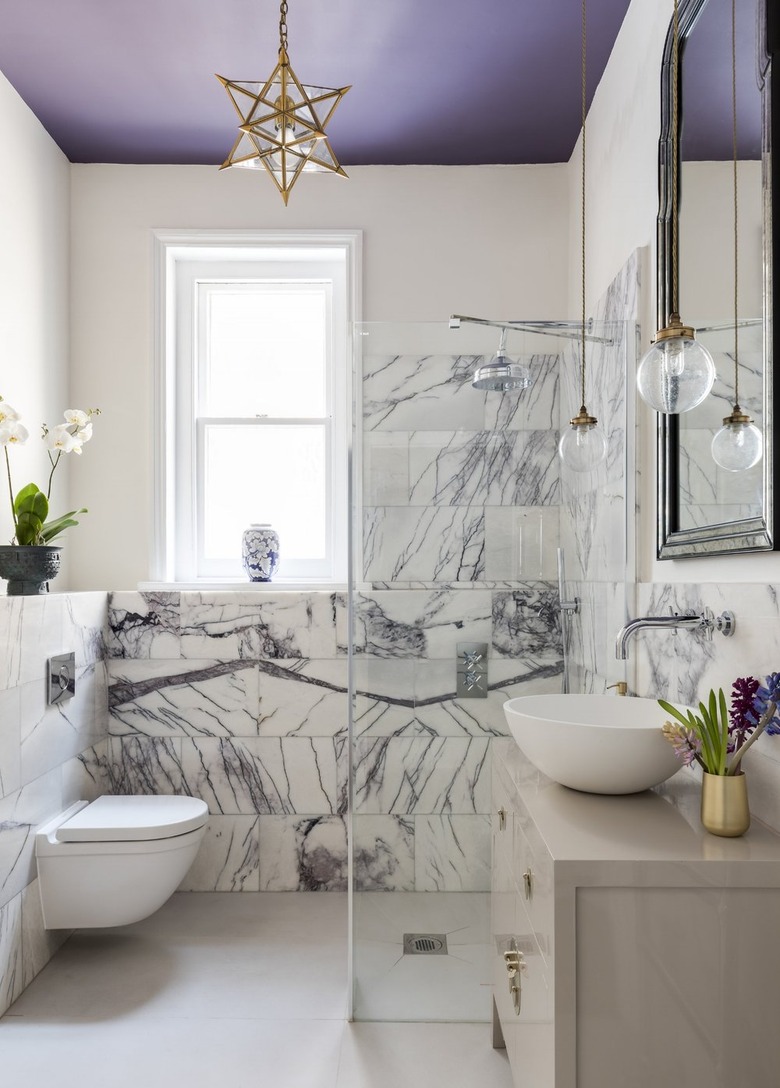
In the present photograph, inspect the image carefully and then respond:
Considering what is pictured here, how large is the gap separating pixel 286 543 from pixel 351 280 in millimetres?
1061

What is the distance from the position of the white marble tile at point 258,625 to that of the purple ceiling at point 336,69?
1679 millimetres

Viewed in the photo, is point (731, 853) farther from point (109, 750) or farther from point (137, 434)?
point (137, 434)

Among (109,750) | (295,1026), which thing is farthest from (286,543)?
(295,1026)

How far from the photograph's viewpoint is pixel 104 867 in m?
2.39

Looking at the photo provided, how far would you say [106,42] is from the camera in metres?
2.49

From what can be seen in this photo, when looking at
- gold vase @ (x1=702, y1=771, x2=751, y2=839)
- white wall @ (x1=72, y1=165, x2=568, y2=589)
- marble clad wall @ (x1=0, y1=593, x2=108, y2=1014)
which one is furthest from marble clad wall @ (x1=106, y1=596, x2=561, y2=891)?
gold vase @ (x1=702, y1=771, x2=751, y2=839)

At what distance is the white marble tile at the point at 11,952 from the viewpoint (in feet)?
7.06

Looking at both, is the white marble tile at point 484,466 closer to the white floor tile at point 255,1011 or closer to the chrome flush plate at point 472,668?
the chrome flush plate at point 472,668

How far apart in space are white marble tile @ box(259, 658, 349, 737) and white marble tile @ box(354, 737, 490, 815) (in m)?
0.75

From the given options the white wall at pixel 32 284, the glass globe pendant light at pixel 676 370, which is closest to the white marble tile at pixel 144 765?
the white wall at pixel 32 284

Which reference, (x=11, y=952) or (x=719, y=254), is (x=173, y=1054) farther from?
(x=719, y=254)

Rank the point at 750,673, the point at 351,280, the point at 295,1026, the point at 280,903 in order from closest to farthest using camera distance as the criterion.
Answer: the point at 750,673
the point at 295,1026
the point at 280,903
the point at 351,280

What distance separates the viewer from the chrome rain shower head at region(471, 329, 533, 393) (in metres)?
2.21

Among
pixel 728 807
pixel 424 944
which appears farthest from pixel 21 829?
pixel 728 807
